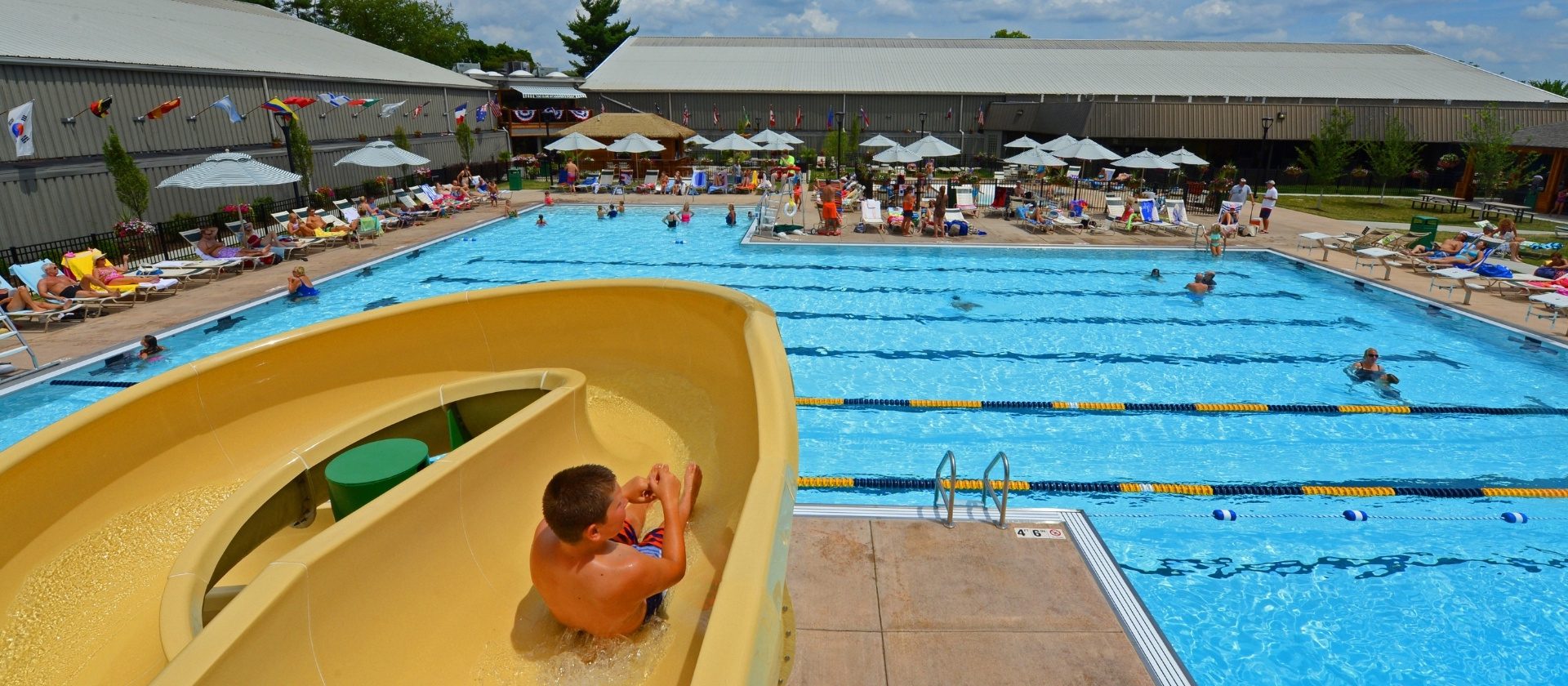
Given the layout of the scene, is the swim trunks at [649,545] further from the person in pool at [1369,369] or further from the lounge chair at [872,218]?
the lounge chair at [872,218]

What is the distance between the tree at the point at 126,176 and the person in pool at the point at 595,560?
1588 cm

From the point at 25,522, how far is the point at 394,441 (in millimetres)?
1385

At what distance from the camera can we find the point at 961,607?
4.38 meters

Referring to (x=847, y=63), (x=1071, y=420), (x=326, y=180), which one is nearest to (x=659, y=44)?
(x=847, y=63)

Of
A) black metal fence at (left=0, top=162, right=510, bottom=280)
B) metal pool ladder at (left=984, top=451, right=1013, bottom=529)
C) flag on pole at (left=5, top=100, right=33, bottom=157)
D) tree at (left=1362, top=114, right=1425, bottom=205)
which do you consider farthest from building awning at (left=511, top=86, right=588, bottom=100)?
metal pool ladder at (left=984, top=451, right=1013, bottom=529)

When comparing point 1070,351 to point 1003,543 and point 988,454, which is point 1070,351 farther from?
point 1003,543

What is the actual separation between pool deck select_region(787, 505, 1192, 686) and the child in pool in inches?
410

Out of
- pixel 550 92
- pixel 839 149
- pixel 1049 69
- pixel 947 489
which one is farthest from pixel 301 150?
pixel 1049 69

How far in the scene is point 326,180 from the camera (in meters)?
23.0

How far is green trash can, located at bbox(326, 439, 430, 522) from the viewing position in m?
3.67

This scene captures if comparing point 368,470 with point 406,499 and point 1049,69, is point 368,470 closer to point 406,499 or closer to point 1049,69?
point 406,499

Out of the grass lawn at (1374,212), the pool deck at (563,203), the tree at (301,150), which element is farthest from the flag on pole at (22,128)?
the grass lawn at (1374,212)

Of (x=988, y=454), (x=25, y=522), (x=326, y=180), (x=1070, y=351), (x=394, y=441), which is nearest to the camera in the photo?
(x=25, y=522)

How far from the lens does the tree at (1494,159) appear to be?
22.2 metres
